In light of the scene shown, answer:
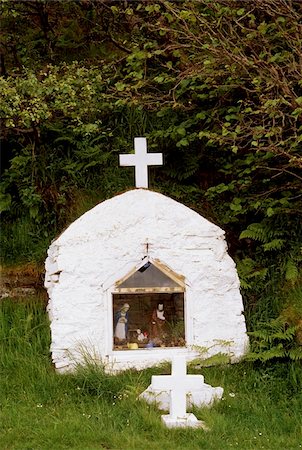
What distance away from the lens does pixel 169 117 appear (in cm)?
929

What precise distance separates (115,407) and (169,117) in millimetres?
4093

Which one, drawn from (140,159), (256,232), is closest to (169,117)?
(140,159)

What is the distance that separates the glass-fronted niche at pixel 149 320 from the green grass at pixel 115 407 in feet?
1.21

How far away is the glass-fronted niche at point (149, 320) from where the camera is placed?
7.38 meters

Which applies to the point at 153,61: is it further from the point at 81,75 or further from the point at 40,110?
the point at 40,110

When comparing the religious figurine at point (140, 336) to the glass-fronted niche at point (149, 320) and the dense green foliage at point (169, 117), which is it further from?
the dense green foliage at point (169, 117)

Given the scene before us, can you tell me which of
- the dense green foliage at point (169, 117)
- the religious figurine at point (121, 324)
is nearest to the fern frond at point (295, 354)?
the dense green foliage at point (169, 117)

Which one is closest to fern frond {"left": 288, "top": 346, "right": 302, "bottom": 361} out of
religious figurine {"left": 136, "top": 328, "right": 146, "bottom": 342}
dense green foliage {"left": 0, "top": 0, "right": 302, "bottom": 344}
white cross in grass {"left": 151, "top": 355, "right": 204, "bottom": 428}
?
dense green foliage {"left": 0, "top": 0, "right": 302, "bottom": 344}

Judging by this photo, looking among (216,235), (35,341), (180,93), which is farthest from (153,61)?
(35,341)

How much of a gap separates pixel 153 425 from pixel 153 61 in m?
4.95

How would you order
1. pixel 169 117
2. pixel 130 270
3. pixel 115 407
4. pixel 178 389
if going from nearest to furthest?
pixel 178 389, pixel 115 407, pixel 130 270, pixel 169 117

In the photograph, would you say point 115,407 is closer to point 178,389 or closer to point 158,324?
point 178,389

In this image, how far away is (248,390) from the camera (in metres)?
6.83

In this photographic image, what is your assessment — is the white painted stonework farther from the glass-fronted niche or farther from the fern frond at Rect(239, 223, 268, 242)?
the fern frond at Rect(239, 223, 268, 242)
